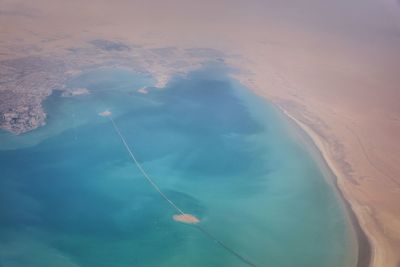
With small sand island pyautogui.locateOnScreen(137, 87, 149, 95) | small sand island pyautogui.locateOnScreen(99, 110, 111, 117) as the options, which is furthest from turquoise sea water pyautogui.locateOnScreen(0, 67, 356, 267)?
small sand island pyautogui.locateOnScreen(137, 87, 149, 95)

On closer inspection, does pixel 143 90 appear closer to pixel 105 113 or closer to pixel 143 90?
pixel 143 90

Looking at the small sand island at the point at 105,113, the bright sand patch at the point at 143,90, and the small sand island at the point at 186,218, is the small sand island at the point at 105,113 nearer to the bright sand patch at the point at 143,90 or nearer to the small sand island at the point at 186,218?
the bright sand patch at the point at 143,90

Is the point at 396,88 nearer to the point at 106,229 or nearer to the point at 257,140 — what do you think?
the point at 257,140

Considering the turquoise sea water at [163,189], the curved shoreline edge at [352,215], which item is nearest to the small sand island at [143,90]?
the turquoise sea water at [163,189]

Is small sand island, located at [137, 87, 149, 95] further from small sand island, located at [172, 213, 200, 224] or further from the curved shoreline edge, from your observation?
small sand island, located at [172, 213, 200, 224]

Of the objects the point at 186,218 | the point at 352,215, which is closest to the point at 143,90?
the point at 186,218

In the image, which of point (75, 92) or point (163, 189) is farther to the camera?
point (75, 92)

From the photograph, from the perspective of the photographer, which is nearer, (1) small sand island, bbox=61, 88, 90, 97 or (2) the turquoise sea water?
(2) the turquoise sea water
